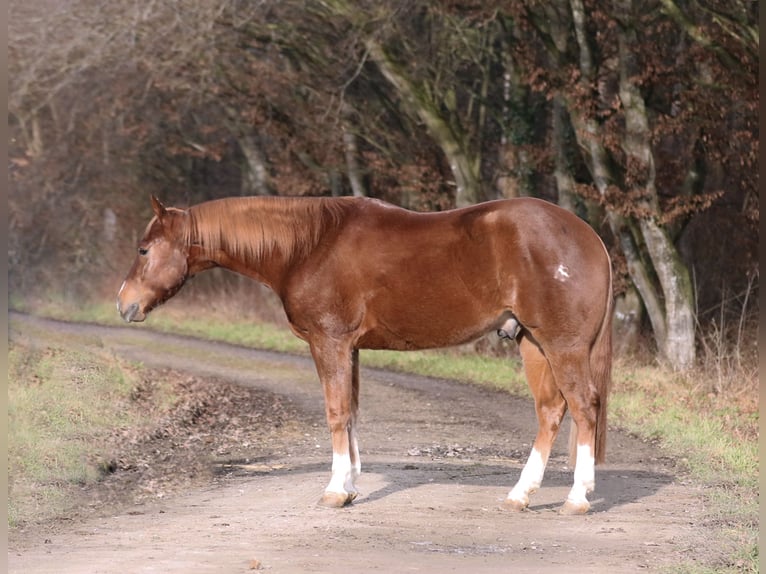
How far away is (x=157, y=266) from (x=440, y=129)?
12690 mm

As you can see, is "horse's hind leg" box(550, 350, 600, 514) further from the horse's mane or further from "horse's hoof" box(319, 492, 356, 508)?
the horse's mane

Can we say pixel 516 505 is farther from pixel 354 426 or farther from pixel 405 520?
pixel 354 426

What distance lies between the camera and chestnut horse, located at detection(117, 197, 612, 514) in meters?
8.35

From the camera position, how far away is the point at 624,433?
41.5 ft

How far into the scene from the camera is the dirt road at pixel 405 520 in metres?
6.95

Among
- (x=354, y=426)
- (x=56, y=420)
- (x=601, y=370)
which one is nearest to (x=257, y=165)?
(x=56, y=420)

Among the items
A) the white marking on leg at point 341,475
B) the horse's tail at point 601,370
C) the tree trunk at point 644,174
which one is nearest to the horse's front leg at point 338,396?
the white marking on leg at point 341,475

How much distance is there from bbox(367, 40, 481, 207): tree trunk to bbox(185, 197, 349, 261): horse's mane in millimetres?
11965

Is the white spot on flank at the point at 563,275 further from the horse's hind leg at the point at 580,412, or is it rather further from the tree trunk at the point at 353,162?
the tree trunk at the point at 353,162

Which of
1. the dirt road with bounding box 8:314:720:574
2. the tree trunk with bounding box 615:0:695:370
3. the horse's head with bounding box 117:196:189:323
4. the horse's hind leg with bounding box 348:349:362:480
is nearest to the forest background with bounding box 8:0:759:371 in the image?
the tree trunk with bounding box 615:0:695:370

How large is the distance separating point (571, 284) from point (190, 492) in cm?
325

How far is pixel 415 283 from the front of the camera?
28.0 ft

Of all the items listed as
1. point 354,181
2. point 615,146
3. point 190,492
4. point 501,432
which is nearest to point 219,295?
point 354,181

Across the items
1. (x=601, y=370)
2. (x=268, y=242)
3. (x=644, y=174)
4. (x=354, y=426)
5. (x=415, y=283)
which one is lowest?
(x=354, y=426)
